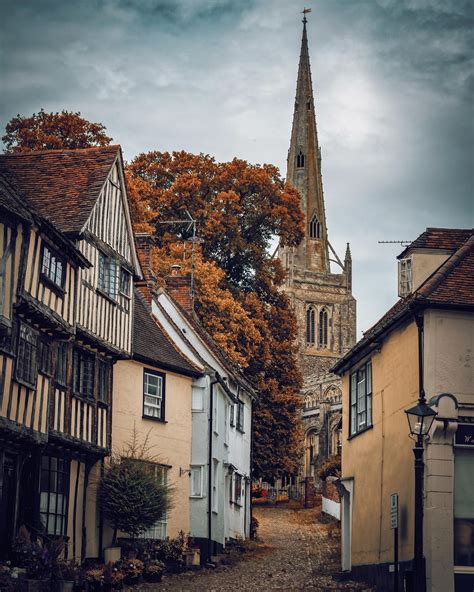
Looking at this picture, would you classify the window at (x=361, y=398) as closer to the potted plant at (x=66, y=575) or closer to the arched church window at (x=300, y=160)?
the potted plant at (x=66, y=575)

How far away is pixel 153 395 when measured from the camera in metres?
32.2

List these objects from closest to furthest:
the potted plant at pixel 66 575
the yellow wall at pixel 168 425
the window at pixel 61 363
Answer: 1. the potted plant at pixel 66 575
2. the window at pixel 61 363
3. the yellow wall at pixel 168 425

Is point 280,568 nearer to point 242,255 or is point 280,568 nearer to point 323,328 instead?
point 242,255

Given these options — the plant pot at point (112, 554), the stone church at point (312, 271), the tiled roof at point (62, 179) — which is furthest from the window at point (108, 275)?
the stone church at point (312, 271)

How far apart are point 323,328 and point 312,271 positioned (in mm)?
6505

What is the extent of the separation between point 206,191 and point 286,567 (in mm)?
25728

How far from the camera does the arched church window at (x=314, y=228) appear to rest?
12962cm

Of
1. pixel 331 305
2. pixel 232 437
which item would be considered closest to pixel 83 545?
pixel 232 437

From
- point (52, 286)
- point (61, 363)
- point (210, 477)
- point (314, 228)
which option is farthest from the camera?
point (314, 228)

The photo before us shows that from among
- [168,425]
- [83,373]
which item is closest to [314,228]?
[168,425]

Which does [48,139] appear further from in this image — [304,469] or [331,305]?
[331,305]

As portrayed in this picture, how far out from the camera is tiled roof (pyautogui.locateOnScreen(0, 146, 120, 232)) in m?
27.7

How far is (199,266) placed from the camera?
156ft

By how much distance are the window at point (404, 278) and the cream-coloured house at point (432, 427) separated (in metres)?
0.02
